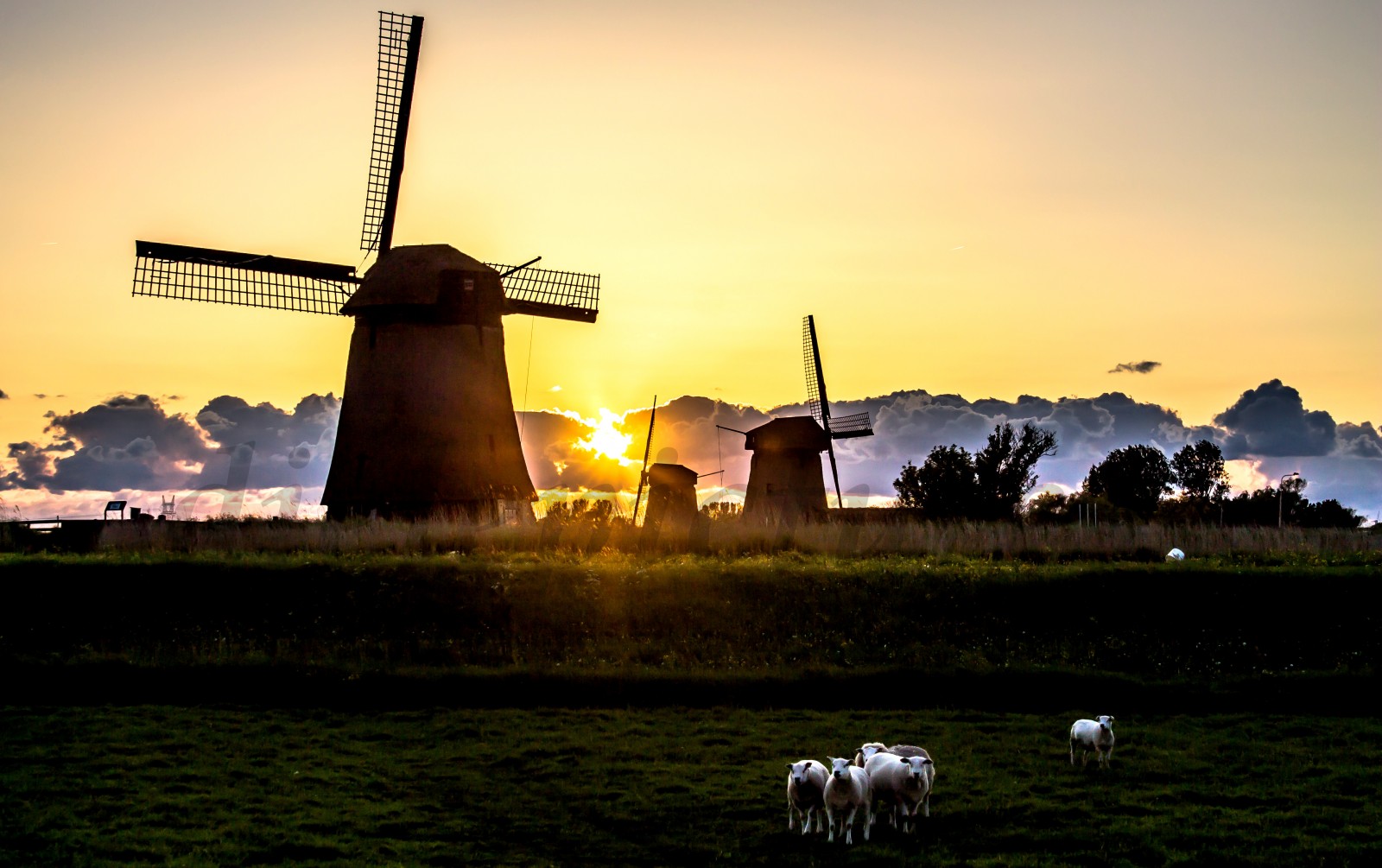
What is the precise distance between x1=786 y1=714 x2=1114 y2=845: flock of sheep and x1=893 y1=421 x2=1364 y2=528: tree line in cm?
3619

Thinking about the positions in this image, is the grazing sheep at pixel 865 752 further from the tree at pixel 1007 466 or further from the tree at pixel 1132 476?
the tree at pixel 1132 476

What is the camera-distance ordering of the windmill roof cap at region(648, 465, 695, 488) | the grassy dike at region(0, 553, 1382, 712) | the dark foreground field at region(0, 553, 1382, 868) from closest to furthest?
the dark foreground field at region(0, 553, 1382, 868)
the grassy dike at region(0, 553, 1382, 712)
the windmill roof cap at region(648, 465, 695, 488)

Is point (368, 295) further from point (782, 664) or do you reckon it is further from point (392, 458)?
point (782, 664)

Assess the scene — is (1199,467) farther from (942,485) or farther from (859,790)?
(859,790)

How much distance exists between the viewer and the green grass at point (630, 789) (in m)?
12.2

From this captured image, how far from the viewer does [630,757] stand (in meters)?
17.2

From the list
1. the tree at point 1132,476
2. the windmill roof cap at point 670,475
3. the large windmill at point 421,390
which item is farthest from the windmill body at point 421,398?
the tree at point 1132,476

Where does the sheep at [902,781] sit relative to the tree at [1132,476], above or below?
below

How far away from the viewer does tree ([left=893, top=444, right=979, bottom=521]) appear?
6247 centimetres

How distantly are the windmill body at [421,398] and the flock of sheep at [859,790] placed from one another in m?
25.3

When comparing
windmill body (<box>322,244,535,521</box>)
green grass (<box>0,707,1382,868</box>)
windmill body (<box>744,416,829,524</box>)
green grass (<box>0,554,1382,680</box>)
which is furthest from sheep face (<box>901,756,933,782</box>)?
windmill body (<box>744,416,829,524</box>)

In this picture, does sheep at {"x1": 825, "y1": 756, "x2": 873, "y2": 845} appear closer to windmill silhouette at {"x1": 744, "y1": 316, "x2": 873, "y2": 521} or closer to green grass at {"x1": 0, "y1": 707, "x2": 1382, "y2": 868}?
A: green grass at {"x1": 0, "y1": 707, "x2": 1382, "y2": 868}

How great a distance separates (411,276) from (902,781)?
93.4 feet

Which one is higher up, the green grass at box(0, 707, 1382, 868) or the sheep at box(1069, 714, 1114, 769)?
the sheep at box(1069, 714, 1114, 769)
